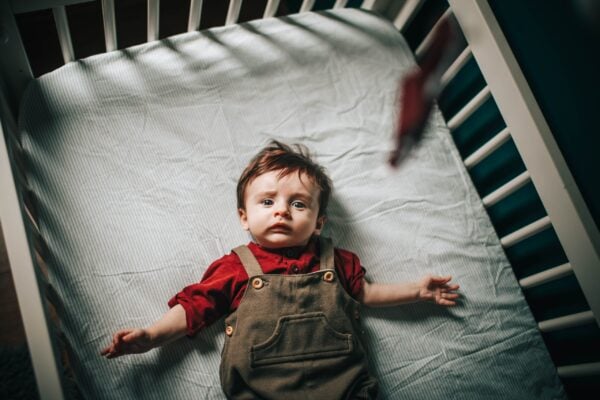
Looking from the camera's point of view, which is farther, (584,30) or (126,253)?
(126,253)

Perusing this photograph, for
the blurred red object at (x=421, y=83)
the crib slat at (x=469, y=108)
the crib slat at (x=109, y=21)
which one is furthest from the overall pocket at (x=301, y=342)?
the crib slat at (x=109, y=21)

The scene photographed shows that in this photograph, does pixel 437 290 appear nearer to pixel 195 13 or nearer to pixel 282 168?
pixel 282 168

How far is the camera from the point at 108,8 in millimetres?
929

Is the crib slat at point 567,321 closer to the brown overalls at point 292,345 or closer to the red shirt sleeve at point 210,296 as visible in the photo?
the brown overalls at point 292,345

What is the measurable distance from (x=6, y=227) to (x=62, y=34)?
0.46 metres

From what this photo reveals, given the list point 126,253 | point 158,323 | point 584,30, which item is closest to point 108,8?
point 126,253

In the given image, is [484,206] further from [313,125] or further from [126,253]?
[126,253]


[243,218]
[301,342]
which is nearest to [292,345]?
[301,342]

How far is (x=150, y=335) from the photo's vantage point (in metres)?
0.80

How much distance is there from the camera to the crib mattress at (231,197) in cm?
89

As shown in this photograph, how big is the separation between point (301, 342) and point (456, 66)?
72 cm

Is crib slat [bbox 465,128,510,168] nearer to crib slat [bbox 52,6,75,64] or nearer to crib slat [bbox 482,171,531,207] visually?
crib slat [bbox 482,171,531,207]

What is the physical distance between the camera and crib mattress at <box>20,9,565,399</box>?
2.91 ft

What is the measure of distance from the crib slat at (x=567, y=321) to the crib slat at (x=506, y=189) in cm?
28
